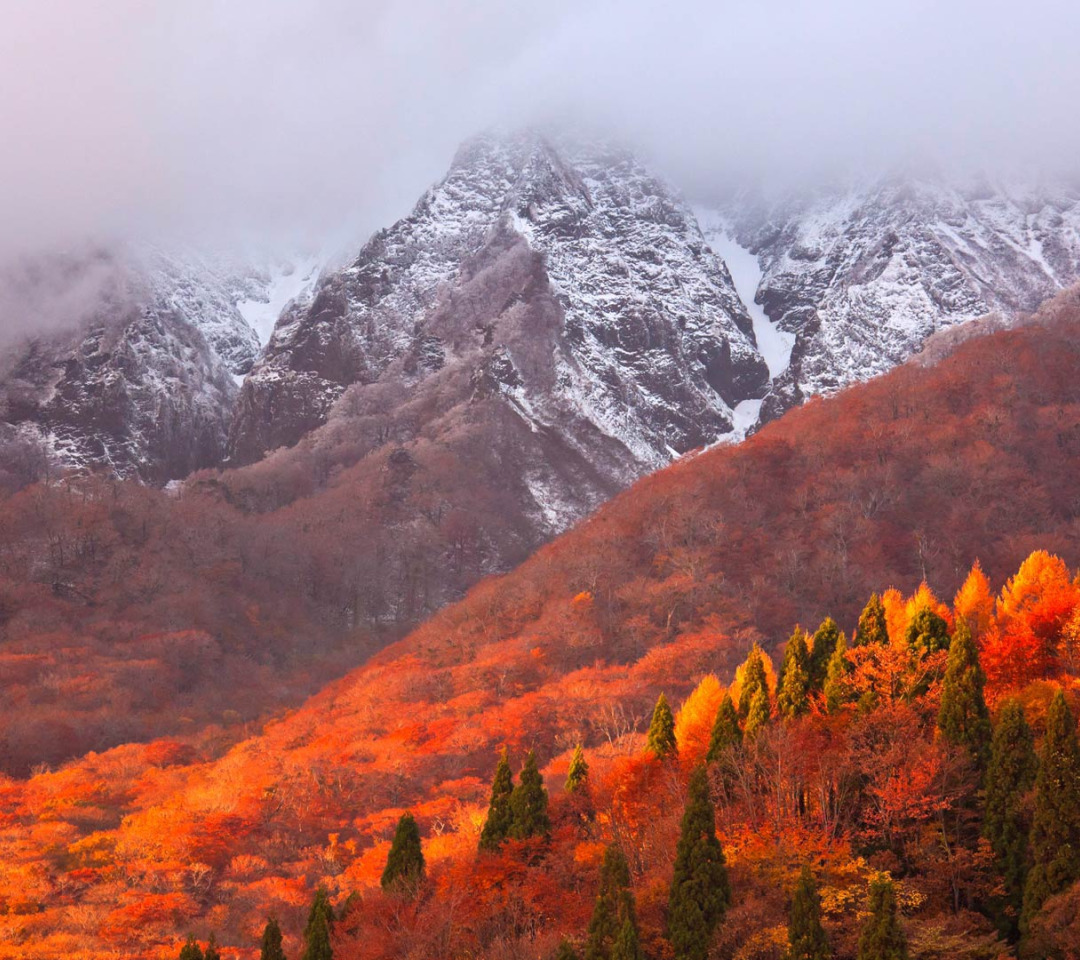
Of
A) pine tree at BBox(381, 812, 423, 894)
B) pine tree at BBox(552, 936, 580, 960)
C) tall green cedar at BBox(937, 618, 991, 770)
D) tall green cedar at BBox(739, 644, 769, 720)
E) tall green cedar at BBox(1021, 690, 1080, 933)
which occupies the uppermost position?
tall green cedar at BBox(739, 644, 769, 720)

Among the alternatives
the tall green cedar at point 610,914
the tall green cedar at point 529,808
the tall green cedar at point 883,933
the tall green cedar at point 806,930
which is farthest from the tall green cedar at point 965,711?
the tall green cedar at point 529,808

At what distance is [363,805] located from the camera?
2793 inches

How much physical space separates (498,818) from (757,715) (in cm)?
1296

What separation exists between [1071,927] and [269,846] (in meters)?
47.2

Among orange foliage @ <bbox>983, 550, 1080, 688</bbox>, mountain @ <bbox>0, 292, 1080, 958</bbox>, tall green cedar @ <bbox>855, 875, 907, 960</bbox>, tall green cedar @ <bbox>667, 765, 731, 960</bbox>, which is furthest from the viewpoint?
orange foliage @ <bbox>983, 550, 1080, 688</bbox>

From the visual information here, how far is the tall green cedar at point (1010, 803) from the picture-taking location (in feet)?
129

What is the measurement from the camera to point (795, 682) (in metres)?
51.7

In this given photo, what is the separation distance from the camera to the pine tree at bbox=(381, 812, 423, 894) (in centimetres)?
4581

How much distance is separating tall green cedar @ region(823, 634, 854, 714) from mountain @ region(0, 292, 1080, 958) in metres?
1.60

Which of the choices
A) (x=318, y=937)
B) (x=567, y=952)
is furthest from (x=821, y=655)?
(x=318, y=937)

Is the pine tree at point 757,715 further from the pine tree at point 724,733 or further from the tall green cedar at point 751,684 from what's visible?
the tall green cedar at point 751,684

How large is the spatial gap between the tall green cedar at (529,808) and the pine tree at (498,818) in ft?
1.32

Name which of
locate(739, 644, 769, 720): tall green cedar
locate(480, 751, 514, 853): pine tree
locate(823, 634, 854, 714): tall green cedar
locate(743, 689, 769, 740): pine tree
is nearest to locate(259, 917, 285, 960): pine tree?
locate(480, 751, 514, 853): pine tree

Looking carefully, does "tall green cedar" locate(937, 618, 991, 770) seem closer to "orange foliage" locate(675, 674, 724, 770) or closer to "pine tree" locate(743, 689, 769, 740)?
"pine tree" locate(743, 689, 769, 740)
